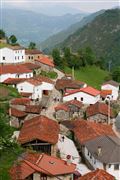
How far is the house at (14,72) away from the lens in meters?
54.9

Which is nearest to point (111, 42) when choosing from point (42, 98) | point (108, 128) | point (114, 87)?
point (114, 87)

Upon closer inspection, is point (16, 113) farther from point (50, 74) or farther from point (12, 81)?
point (50, 74)

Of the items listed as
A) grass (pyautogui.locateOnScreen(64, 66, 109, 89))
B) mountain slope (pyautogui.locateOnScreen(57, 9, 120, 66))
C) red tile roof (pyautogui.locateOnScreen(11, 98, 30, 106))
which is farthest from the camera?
mountain slope (pyautogui.locateOnScreen(57, 9, 120, 66))

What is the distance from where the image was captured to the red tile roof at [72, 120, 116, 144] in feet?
125

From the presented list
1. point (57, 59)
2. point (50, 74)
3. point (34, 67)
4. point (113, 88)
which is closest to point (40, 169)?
point (113, 88)

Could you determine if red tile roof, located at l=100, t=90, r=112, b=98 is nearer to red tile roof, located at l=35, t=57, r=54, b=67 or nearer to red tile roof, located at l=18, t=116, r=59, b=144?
red tile roof, located at l=35, t=57, r=54, b=67

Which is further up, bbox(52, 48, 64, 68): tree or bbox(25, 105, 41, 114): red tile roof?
bbox(52, 48, 64, 68): tree

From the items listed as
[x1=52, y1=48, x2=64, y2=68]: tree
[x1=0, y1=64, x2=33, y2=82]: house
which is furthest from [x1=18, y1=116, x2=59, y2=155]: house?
[x1=52, y1=48, x2=64, y2=68]: tree

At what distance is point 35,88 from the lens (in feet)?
171

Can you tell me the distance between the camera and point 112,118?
155ft

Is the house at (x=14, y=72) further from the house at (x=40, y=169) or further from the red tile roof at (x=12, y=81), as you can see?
the house at (x=40, y=169)

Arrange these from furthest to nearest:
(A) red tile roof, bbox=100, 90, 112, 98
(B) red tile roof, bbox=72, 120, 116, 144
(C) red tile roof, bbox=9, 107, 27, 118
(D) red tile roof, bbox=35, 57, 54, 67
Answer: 1. (D) red tile roof, bbox=35, 57, 54, 67
2. (A) red tile roof, bbox=100, 90, 112, 98
3. (C) red tile roof, bbox=9, 107, 27, 118
4. (B) red tile roof, bbox=72, 120, 116, 144

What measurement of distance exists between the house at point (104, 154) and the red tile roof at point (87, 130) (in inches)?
56.9

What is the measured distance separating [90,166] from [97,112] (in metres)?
12.1
